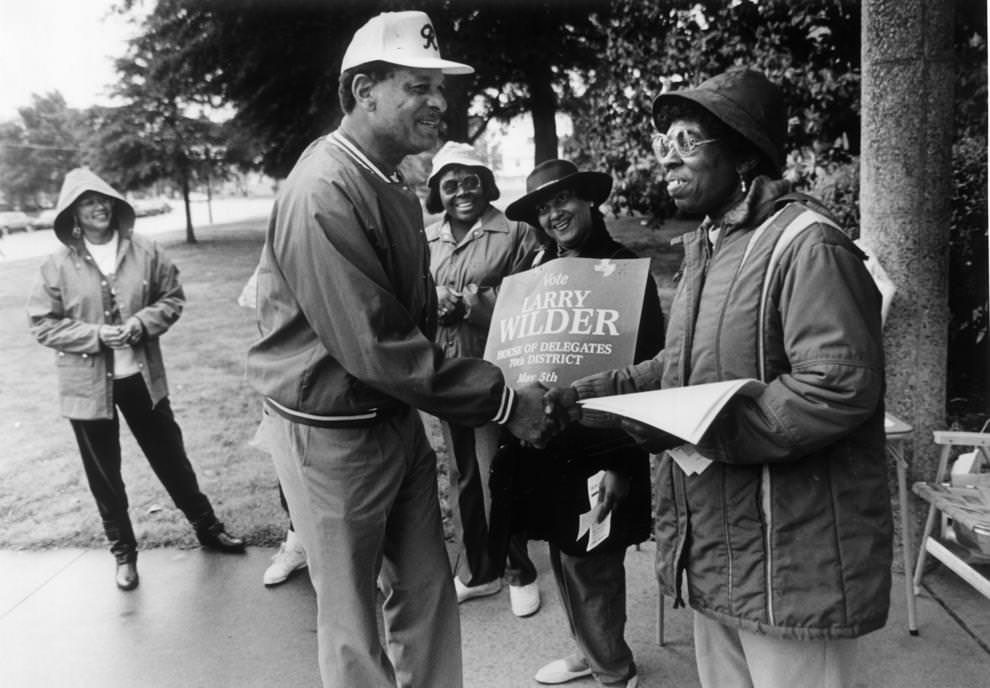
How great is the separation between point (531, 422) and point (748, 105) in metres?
1.08

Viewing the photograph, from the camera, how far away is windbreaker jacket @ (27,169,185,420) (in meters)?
4.05

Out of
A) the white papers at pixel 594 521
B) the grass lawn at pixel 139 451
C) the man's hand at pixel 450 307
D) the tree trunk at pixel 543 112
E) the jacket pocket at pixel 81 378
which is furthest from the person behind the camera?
the tree trunk at pixel 543 112

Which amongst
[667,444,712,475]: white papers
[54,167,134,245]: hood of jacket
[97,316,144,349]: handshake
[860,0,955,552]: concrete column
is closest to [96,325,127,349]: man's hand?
[97,316,144,349]: handshake

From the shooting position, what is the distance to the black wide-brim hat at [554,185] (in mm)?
3039

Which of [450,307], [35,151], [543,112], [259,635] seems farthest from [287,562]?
[543,112]

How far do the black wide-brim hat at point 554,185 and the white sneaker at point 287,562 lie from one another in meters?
2.06

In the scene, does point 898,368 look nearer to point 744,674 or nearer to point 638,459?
point 638,459

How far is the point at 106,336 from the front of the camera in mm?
4043

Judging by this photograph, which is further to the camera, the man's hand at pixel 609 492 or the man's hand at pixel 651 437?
the man's hand at pixel 609 492

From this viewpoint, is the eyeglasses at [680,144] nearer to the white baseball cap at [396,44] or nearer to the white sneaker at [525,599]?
the white baseball cap at [396,44]

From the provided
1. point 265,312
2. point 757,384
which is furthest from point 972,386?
point 265,312

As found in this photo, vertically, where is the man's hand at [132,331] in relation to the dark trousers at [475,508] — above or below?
above

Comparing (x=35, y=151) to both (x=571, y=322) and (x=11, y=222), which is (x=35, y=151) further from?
(x=571, y=322)

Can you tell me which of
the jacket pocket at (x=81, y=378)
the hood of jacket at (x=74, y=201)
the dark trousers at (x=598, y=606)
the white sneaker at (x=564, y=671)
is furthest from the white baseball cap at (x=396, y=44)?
the jacket pocket at (x=81, y=378)
